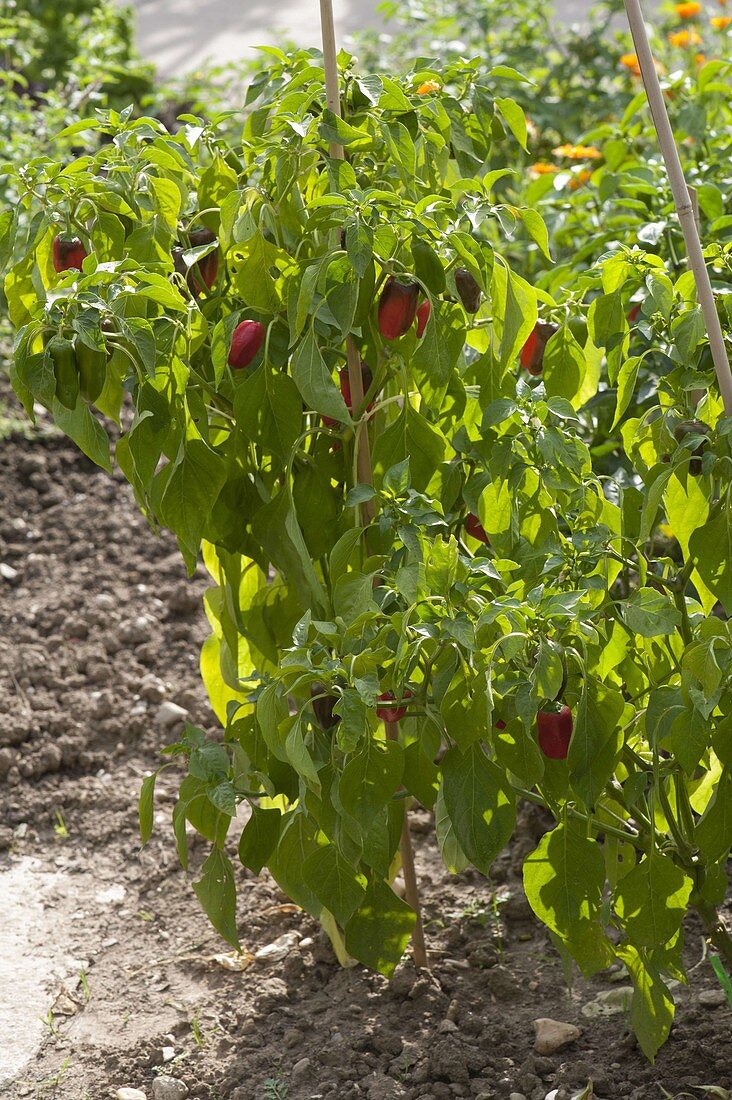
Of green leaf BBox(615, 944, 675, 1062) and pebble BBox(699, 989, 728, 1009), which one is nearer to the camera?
green leaf BBox(615, 944, 675, 1062)

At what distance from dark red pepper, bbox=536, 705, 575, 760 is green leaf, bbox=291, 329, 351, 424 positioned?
0.44 m

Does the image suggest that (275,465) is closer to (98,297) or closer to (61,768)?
(98,297)

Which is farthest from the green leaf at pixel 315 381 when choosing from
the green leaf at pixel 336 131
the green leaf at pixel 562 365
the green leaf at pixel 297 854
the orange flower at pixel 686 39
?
the orange flower at pixel 686 39

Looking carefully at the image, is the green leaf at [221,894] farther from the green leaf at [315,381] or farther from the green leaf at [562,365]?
the green leaf at [562,365]

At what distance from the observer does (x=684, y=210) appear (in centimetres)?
161

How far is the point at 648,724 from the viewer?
4.97 ft

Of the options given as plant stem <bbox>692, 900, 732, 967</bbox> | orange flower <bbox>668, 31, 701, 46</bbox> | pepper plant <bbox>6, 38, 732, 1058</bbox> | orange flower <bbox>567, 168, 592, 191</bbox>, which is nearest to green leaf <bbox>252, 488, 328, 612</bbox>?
pepper plant <bbox>6, 38, 732, 1058</bbox>

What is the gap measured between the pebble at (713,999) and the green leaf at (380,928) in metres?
0.58

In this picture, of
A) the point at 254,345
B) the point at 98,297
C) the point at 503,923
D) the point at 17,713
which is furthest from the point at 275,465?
the point at 17,713

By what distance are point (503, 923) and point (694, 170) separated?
4.93 feet

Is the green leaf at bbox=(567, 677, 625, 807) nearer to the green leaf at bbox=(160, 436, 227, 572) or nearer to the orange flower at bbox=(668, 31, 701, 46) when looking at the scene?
the green leaf at bbox=(160, 436, 227, 572)

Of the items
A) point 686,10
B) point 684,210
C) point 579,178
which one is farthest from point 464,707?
point 686,10

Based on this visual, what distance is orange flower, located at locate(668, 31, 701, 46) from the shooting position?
167 inches

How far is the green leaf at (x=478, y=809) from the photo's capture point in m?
1.54
